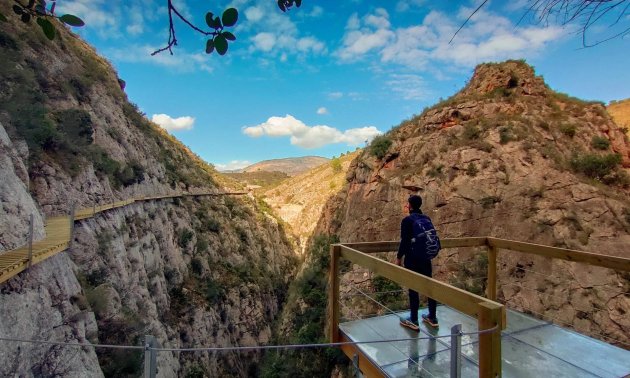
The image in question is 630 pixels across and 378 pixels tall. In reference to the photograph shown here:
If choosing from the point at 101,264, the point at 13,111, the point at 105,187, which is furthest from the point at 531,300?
the point at 13,111

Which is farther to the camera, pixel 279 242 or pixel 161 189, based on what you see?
pixel 279 242

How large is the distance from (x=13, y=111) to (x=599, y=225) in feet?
60.4

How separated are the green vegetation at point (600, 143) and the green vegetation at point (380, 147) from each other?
705cm

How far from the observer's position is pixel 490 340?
6.68 ft

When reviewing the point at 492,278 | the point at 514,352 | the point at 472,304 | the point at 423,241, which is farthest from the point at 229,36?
the point at 492,278

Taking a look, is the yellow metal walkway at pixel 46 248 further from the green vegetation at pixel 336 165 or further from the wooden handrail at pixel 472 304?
the green vegetation at pixel 336 165

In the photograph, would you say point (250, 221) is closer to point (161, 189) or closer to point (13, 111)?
point (161, 189)

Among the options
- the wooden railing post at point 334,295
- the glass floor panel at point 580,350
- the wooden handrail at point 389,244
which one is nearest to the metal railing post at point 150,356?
the wooden railing post at point 334,295

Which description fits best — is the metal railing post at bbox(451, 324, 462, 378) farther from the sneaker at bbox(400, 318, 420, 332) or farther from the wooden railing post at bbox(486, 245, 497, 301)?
the wooden railing post at bbox(486, 245, 497, 301)

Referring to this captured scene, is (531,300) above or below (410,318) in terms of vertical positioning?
below

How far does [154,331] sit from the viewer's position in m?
12.8

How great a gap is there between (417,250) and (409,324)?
895 mm

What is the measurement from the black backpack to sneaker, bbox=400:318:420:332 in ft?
2.59

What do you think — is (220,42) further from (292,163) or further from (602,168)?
(292,163)
